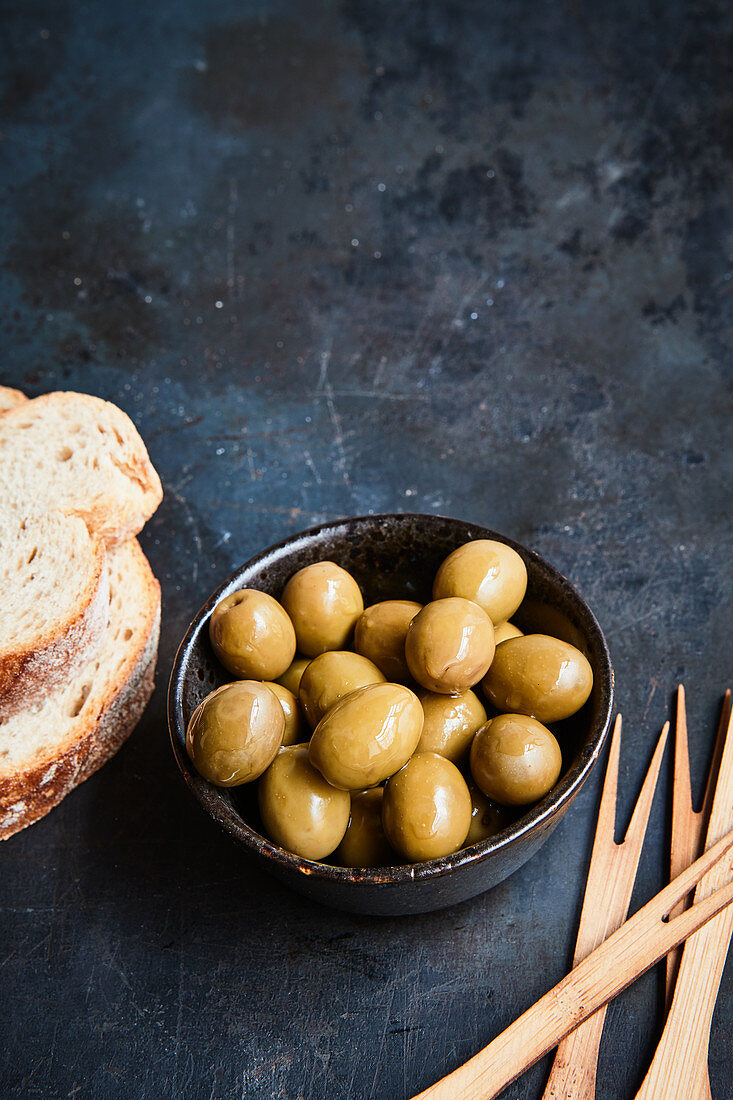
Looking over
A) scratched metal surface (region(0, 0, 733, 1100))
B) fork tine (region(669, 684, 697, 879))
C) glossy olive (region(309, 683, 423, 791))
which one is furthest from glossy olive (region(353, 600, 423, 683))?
fork tine (region(669, 684, 697, 879))

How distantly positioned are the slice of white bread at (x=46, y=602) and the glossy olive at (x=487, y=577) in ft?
1.83

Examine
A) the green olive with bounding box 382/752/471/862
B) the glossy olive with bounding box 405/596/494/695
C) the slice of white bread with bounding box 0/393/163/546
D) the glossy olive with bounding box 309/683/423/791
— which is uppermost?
the glossy olive with bounding box 405/596/494/695

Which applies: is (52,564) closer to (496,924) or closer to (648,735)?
(496,924)

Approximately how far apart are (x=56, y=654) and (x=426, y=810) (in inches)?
25.2

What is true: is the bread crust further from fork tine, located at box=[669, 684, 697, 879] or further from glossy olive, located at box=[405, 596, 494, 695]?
fork tine, located at box=[669, 684, 697, 879]

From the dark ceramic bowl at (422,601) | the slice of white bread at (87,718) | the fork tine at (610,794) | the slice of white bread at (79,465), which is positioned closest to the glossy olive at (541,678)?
the dark ceramic bowl at (422,601)

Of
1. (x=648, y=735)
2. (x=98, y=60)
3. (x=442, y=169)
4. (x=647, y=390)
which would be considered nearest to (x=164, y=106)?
(x=98, y=60)

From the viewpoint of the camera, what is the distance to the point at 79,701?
4.37 ft

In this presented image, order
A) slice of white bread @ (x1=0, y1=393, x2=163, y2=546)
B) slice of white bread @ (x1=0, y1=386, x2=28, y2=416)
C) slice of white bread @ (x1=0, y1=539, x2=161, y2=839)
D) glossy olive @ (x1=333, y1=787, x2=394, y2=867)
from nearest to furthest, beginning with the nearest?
glossy olive @ (x1=333, y1=787, x2=394, y2=867) → slice of white bread @ (x1=0, y1=539, x2=161, y2=839) → slice of white bread @ (x1=0, y1=393, x2=163, y2=546) → slice of white bread @ (x1=0, y1=386, x2=28, y2=416)

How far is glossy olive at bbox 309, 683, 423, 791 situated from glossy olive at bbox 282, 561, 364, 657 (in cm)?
18

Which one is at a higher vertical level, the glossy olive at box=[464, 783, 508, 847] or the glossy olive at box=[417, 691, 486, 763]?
the glossy olive at box=[417, 691, 486, 763]

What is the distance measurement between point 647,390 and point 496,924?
3.58ft

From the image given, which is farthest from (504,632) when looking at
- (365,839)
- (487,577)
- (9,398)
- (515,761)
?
(9,398)

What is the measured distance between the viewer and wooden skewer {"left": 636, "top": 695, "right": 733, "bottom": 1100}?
101 centimetres
